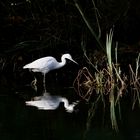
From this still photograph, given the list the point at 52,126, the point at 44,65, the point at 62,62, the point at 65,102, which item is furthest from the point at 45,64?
the point at 52,126

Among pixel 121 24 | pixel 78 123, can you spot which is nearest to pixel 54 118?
pixel 78 123

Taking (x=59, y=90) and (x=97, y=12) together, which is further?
(x=97, y=12)

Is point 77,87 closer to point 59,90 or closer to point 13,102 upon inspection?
point 59,90

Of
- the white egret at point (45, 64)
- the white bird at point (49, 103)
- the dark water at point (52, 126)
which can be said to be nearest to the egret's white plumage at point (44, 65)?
the white egret at point (45, 64)

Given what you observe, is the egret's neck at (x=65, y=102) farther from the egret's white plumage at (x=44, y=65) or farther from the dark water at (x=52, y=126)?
the egret's white plumage at (x=44, y=65)

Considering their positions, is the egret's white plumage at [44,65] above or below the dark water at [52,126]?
above

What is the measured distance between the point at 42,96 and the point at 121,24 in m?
4.38

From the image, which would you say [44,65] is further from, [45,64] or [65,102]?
[65,102]

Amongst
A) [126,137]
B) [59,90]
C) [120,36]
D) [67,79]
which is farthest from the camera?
[120,36]

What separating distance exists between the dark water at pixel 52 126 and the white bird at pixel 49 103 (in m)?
0.14

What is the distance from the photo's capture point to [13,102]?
12.5 m

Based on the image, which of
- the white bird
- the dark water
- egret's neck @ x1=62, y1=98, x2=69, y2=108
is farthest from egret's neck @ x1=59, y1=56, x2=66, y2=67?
the dark water

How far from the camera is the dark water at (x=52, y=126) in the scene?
957 centimetres

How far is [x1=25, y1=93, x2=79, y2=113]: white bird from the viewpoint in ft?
38.7
